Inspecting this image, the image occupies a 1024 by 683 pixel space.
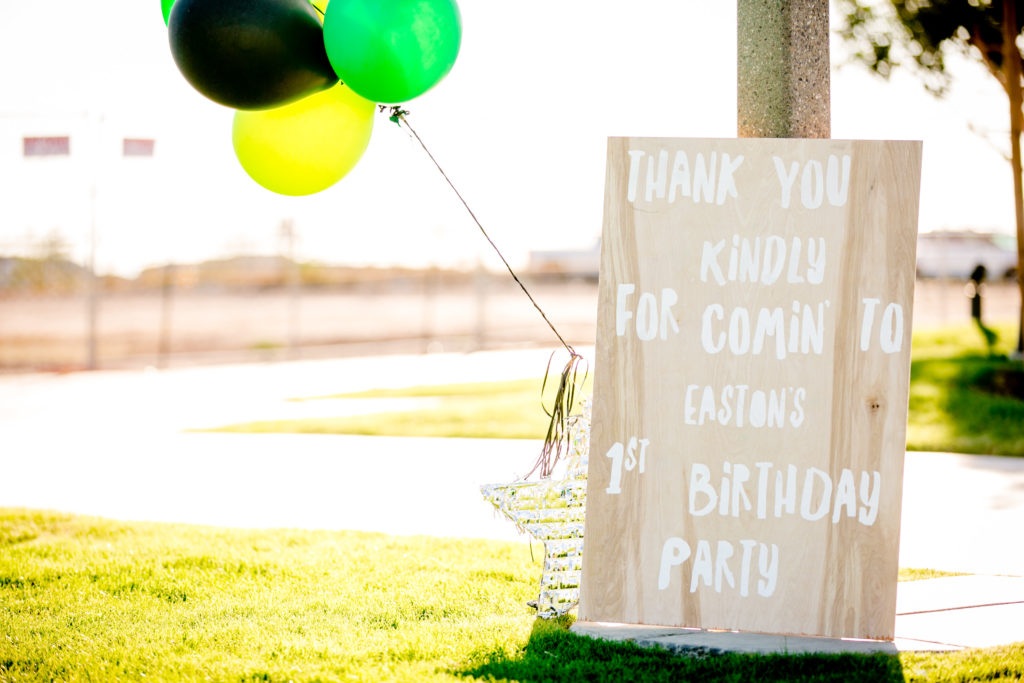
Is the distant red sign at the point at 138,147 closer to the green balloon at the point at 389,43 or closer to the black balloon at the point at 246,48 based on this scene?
the black balloon at the point at 246,48

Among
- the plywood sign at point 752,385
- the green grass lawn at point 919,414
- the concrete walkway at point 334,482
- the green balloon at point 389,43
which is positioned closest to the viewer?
the green balloon at point 389,43

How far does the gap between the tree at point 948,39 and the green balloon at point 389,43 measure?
810 cm

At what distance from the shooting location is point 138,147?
1166cm

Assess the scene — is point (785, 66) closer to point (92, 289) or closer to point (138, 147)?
point (138, 147)

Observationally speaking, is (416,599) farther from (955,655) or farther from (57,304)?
(57,304)

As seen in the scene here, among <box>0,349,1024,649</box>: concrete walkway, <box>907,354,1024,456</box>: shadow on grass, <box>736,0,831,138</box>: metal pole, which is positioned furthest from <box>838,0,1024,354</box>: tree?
<box>736,0,831,138</box>: metal pole

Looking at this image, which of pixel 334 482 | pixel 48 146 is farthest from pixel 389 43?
pixel 48 146

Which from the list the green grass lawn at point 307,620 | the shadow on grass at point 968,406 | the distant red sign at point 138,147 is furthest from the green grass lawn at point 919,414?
the distant red sign at point 138,147

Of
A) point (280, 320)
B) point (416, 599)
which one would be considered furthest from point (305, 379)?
point (280, 320)

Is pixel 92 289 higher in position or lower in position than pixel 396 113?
lower

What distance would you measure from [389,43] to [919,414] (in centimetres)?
678

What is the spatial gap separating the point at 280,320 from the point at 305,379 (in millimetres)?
10978

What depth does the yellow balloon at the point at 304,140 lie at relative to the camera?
345 centimetres

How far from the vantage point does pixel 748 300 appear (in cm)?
320
